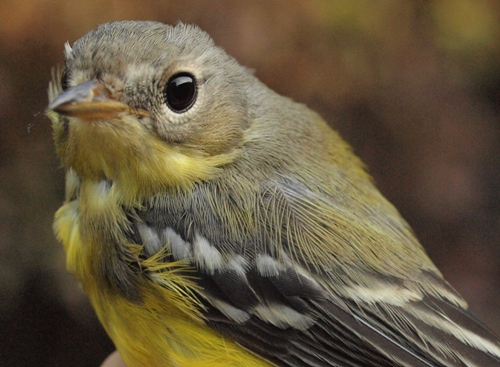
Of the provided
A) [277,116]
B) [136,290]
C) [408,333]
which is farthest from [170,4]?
[408,333]

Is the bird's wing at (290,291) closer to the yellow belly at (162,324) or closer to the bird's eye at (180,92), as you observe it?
the yellow belly at (162,324)

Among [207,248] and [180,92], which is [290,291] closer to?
[207,248]

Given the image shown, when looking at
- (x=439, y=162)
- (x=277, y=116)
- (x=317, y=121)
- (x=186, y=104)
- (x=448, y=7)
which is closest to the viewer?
(x=186, y=104)

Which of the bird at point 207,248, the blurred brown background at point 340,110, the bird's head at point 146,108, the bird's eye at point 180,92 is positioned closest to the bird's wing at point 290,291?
the bird at point 207,248

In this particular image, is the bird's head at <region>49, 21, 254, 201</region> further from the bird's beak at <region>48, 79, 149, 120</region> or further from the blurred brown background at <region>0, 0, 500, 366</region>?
Answer: the blurred brown background at <region>0, 0, 500, 366</region>

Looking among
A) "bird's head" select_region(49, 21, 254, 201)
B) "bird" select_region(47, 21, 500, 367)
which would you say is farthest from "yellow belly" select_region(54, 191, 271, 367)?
"bird's head" select_region(49, 21, 254, 201)

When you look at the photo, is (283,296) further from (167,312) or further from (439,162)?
(439,162)

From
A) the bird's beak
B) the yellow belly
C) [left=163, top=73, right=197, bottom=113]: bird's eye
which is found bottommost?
the yellow belly
